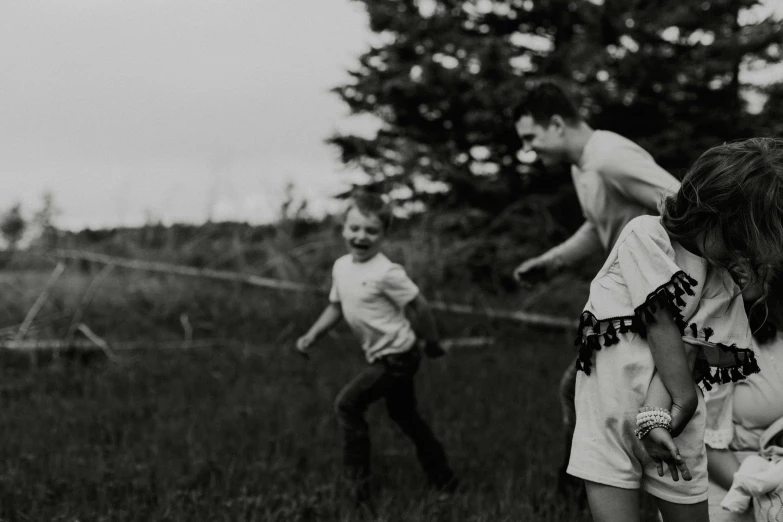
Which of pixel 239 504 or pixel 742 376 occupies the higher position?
pixel 742 376

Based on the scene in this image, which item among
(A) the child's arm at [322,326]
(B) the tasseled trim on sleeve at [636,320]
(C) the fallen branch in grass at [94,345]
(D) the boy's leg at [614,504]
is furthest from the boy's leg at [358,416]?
(C) the fallen branch in grass at [94,345]

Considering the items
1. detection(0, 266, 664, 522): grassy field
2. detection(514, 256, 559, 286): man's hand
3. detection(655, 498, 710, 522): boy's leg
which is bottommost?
detection(0, 266, 664, 522): grassy field

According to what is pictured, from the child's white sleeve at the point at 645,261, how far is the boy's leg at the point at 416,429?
213 cm

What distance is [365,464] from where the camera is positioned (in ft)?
14.5

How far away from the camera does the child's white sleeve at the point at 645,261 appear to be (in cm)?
241

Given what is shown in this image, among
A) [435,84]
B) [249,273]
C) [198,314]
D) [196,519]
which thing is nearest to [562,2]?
[435,84]

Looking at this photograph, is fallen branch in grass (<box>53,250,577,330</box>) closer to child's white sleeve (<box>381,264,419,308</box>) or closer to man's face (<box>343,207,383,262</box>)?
child's white sleeve (<box>381,264,419,308</box>)

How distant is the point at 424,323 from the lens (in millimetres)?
4465

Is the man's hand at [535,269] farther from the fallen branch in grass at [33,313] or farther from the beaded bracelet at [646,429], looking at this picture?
the fallen branch in grass at [33,313]

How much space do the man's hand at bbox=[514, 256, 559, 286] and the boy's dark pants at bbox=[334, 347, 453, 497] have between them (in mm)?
733

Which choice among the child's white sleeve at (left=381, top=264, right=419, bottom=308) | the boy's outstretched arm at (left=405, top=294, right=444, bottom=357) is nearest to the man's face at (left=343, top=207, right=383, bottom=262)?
the child's white sleeve at (left=381, top=264, right=419, bottom=308)

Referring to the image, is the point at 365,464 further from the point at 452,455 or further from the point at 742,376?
the point at 742,376

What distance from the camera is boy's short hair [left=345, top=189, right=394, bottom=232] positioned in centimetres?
439

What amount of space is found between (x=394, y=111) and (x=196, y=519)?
32.1ft
